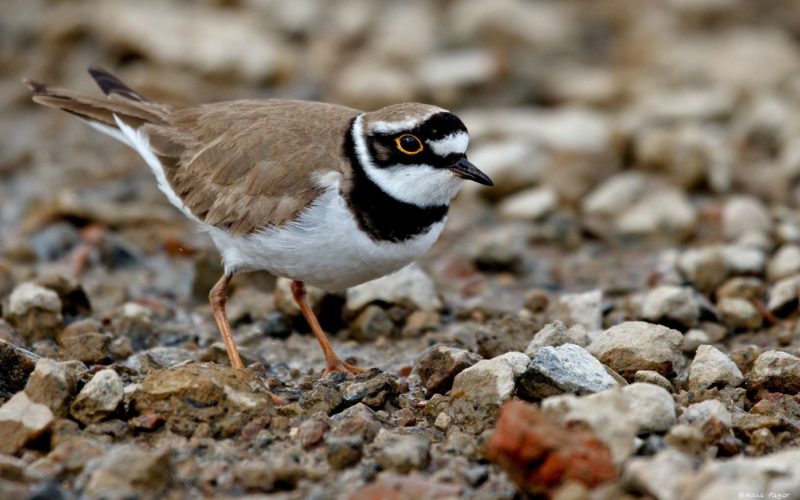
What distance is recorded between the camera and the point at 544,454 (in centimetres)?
391

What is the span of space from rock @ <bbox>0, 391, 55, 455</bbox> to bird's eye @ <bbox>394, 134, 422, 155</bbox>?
88.4 inches

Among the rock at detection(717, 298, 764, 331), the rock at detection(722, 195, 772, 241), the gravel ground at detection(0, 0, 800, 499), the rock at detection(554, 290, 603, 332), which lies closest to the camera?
the gravel ground at detection(0, 0, 800, 499)

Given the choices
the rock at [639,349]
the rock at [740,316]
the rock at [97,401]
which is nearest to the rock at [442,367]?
the rock at [639,349]

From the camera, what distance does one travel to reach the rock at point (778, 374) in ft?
16.9

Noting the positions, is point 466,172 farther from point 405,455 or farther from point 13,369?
point 13,369

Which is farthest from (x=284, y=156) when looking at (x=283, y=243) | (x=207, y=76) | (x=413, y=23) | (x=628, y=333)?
(x=413, y=23)

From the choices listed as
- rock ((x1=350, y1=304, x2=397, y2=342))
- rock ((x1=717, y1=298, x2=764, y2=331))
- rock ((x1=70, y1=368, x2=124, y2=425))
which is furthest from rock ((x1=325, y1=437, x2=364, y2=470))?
rock ((x1=717, y1=298, x2=764, y2=331))

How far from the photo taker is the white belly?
549 centimetres

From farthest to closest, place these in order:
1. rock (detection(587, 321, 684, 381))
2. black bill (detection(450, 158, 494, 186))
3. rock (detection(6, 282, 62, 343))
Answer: rock (detection(6, 282, 62, 343)) < black bill (detection(450, 158, 494, 186)) < rock (detection(587, 321, 684, 381))

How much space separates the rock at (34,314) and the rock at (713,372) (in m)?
3.82

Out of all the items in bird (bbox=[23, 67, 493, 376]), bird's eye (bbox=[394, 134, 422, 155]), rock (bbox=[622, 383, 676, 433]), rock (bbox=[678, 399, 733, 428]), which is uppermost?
bird's eye (bbox=[394, 134, 422, 155])

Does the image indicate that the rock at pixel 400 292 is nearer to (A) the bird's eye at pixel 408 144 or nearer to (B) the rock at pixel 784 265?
(A) the bird's eye at pixel 408 144

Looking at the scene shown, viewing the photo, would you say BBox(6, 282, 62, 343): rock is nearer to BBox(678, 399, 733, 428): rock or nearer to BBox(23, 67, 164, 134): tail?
BBox(23, 67, 164, 134): tail

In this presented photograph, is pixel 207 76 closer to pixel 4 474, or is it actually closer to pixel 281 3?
pixel 281 3
